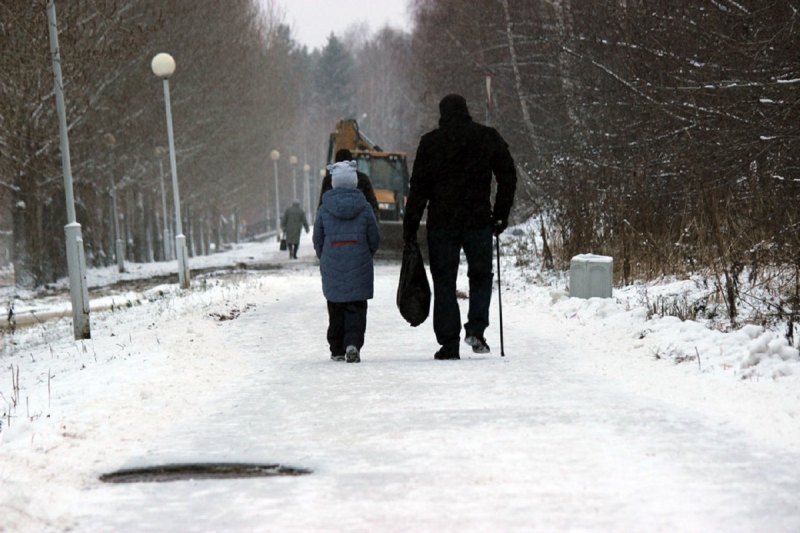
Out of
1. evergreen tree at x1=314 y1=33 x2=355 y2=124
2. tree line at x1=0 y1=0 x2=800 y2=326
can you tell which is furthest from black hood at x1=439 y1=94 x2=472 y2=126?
evergreen tree at x1=314 y1=33 x2=355 y2=124

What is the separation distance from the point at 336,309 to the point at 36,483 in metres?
3.75

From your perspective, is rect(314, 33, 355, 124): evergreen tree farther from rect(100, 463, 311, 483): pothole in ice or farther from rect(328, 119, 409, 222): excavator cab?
rect(100, 463, 311, 483): pothole in ice

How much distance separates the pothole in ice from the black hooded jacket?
328 cm

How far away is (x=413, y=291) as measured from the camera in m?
Result: 7.47

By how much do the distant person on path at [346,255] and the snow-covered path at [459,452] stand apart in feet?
1.24

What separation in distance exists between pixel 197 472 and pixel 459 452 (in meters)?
1.25

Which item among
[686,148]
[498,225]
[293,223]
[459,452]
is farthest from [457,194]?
[293,223]

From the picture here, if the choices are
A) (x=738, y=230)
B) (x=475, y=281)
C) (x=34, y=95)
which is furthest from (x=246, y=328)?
(x=34, y=95)

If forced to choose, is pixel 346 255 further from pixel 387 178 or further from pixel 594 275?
pixel 387 178

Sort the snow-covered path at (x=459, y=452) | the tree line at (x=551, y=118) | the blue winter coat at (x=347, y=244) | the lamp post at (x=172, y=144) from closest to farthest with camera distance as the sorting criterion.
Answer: the snow-covered path at (x=459, y=452)
the blue winter coat at (x=347, y=244)
the tree line at (x=551, y=118)
the lamp post at (x=172, y=144)

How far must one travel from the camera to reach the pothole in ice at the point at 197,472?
4059 mm

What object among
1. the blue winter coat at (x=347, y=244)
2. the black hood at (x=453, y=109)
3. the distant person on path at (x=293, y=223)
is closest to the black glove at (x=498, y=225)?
the black hood at (x=453, y=109)

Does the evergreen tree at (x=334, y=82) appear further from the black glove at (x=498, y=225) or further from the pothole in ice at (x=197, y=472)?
the pothole in ice at (x=197, y=472)

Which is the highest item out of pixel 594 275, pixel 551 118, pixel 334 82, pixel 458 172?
pixel 334 82
